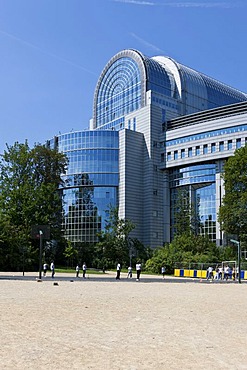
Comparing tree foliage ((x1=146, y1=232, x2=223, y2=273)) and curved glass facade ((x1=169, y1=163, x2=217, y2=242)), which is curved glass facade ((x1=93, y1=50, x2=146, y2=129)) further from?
tree foliage ((x1=146, y1=232, x2=223, y2=273))


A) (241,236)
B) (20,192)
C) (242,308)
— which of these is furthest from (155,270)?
(242,308)

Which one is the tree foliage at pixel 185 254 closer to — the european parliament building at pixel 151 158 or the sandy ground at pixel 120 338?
the european parliament building at pixel 151 158

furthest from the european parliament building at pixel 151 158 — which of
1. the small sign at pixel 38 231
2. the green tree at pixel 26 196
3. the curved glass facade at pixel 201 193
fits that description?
the small sign at pixel 38 231

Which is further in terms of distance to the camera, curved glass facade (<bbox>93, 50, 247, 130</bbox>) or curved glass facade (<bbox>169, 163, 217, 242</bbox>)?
curved glass facade (<bbox>93, 50, 247, 130</bbox>)

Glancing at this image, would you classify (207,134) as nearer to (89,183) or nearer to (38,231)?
(89,183)

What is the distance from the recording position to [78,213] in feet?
289

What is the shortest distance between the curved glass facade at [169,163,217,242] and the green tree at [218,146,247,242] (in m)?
17.8

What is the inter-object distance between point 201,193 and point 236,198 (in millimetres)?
22457

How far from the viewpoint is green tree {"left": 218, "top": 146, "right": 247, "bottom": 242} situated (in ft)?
200

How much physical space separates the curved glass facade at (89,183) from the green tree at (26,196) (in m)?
12.7

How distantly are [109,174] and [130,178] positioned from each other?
4.03 meters

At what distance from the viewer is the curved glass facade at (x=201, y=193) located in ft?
269

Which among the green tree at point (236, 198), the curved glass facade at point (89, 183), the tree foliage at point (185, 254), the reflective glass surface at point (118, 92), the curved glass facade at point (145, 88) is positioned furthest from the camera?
the reflective glass surface at point (118, 92)

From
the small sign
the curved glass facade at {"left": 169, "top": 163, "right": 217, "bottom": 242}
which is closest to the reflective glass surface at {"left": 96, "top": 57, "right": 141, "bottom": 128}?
the curved glass facade at {"left": 169, "top": 163, "right": 217, "bottom": 242}
